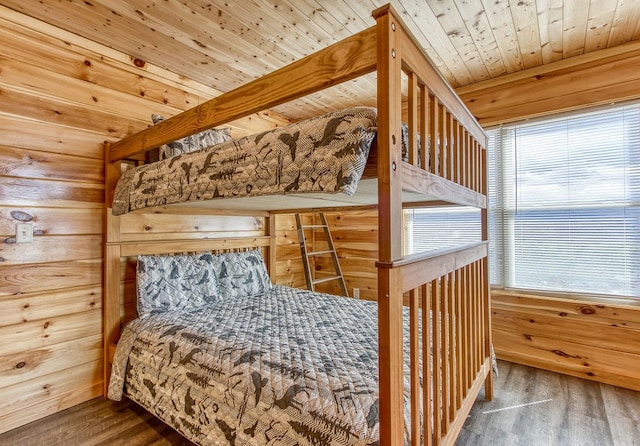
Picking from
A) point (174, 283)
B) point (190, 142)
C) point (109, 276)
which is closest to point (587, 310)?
point (174, 283)

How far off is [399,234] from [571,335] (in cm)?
221

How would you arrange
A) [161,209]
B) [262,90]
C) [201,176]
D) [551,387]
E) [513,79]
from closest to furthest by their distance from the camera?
1. [262,90]
2. [201,176]
3. [551,387]
4. [161,209]
5. [513,79]

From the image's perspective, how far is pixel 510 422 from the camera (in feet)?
5.65

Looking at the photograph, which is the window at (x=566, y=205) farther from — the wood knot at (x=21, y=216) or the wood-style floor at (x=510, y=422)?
the wood knot at (x=21, y=216)

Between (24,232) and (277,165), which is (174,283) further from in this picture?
(277,165)

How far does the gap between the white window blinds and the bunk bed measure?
0.78 meters

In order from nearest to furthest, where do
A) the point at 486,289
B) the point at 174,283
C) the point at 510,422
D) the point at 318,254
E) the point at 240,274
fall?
1. the point at 510,422
2. the point at 486,289
3. the point at 174,283
4. the point at 240,274
5. the point at 318,254

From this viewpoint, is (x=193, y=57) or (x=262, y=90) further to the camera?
(x=193, y=57)

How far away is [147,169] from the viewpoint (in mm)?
1801

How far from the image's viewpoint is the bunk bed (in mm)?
884

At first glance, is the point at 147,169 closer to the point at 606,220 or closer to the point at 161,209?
the point at 161,209

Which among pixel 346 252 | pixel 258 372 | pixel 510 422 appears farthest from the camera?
pixel 346 252

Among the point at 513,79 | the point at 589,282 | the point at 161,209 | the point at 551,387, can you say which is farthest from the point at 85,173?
the point at 589,282

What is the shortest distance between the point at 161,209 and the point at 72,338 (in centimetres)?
93
